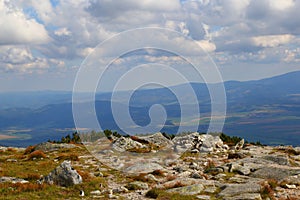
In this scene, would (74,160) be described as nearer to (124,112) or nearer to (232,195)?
(124,112)

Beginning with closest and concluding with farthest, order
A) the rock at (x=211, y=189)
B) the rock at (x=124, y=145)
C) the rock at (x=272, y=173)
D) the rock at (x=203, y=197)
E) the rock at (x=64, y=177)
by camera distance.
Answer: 1. the rock at (x=203, y=197)
2. the rock at (x=211, y=189)
3. the rock at (x=64, y=177)
4. the rock at (x=272, y=173)
5. the rock at (x=124, y=145)

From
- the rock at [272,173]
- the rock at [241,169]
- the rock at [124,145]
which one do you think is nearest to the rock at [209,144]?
the rock at [124,145]

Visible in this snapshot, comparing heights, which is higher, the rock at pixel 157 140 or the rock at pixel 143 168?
the rock at pixel 157 140

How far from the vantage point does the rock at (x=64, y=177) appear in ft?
66.0

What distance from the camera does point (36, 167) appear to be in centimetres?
2827

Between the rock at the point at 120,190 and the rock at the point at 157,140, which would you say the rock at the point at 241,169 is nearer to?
the rock at the point at 120,190

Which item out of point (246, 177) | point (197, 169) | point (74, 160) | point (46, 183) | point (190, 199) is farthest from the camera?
point (74, 160)

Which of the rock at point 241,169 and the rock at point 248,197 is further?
the rock at point 241,169

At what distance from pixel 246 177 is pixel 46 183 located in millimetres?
13558

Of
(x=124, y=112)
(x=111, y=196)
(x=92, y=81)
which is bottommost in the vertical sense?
(x=111, y=196)

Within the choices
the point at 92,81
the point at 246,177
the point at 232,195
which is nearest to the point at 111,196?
the point at 232,195

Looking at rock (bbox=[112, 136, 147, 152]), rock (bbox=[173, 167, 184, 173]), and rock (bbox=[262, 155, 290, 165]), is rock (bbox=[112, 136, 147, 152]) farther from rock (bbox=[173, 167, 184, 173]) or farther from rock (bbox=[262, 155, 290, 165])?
rock (bbox=[262, 155, 290, 165])

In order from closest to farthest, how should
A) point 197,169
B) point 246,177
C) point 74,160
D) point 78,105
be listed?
point 246,177 < point 197,169 < point 78,105 < point 74,160

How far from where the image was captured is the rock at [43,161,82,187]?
20125mm
